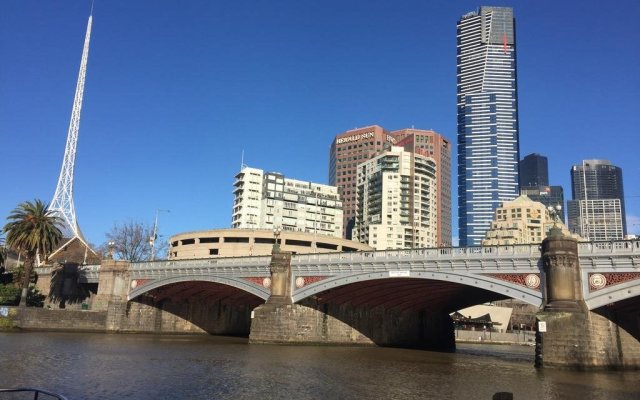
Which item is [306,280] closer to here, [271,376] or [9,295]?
[271,376]

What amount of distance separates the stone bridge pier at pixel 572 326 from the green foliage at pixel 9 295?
59.8 metres

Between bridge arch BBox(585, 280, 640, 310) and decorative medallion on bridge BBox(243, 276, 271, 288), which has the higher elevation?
decorative medallion on bridge BBox(243, 276, 271, 288)

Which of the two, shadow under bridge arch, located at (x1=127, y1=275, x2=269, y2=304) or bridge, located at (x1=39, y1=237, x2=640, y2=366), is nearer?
bridge, located at (x1=39, y1=237, x2=640, y2=366)

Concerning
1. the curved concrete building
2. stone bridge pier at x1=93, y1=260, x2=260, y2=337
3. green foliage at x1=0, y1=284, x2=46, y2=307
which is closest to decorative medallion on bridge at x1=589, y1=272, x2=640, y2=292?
stone bridge pier at x1=93, y1=260, x2=260, y2=337

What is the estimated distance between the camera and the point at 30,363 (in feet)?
96.4

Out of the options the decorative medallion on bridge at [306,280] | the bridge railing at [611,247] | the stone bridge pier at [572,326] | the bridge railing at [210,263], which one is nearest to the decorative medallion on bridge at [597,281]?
the stone bridge pier at [572,326]

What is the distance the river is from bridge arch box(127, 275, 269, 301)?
11.6 m

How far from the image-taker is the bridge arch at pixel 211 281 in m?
53.4

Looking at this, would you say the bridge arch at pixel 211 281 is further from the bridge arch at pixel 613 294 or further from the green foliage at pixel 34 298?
the bridge arch at pixel 613 294

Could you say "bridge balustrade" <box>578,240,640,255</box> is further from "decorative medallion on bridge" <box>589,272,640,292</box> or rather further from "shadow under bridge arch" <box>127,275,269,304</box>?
"shadow under bridge arch" <box>127,275,269,304</box>

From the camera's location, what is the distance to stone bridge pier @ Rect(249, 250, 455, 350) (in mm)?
49688

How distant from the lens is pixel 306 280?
50156 mm

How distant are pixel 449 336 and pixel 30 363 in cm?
4899

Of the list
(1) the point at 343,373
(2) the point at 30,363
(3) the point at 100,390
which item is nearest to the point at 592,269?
(1) the point at 343,373
